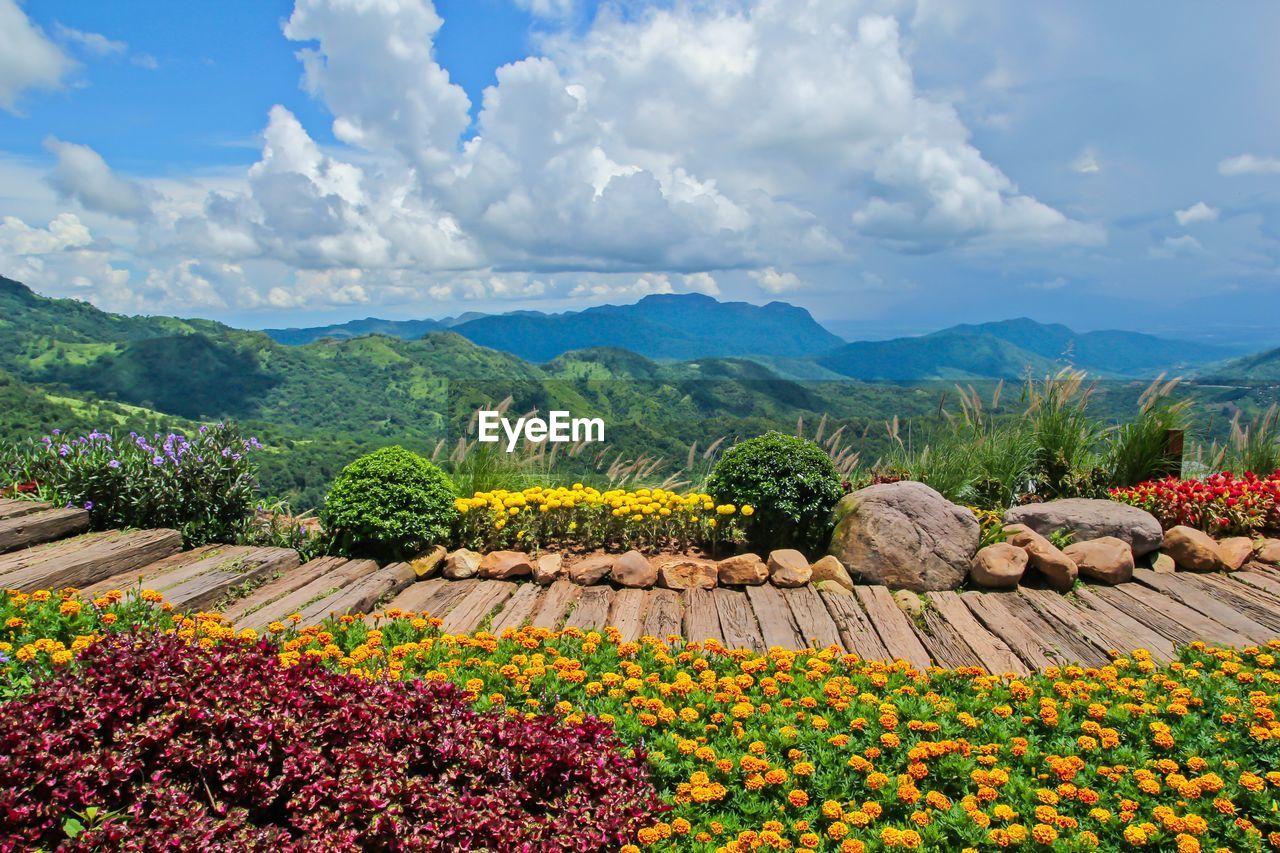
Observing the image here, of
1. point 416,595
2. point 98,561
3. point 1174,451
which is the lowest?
point 416,595

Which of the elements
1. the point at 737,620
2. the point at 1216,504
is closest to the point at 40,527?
the point at 737,620

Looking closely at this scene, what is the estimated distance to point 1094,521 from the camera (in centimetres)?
717

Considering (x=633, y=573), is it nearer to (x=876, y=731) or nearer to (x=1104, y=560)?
(x=876, y=731)

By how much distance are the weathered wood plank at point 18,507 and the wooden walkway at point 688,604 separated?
2cm

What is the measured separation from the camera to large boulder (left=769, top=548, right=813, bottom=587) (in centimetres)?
623

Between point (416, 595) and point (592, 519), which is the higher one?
point (592, 519)

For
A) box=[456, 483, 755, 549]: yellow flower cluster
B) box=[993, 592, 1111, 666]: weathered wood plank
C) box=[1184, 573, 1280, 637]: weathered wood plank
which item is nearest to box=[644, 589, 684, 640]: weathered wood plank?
box=[456, 483, 755, 549]: yellow flower cluster

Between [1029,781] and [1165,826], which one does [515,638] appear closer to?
[1029,781]

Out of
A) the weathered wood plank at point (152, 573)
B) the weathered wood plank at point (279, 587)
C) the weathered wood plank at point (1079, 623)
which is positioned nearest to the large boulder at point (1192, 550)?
the weathered wood plank at point (1079, 623)

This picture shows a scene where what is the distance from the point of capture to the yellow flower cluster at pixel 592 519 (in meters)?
7.12

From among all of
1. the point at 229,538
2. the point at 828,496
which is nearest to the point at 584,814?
the point at 828,496

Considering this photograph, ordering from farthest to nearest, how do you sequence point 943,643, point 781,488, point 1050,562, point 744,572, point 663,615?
point 781,488 → point 1050,562 → point 744,572 → point 663,615 → point 943,643

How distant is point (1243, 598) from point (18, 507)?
9819 millimetres

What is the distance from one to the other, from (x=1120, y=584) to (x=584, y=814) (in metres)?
5.73
